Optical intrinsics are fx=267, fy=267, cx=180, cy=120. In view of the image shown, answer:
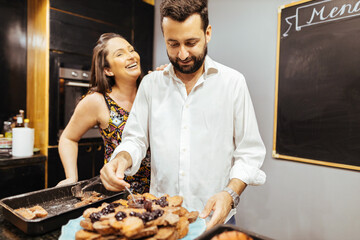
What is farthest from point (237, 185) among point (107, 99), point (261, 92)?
point (261, 92)

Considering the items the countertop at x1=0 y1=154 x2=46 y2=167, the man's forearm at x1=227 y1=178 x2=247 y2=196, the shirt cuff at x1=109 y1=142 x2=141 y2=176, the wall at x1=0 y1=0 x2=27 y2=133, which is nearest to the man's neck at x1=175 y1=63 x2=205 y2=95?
the shirt cuff at x1=109 y1=142 x2=141 y2=176

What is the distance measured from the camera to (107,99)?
6.08 ft

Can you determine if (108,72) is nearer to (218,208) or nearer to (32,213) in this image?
(32,213)

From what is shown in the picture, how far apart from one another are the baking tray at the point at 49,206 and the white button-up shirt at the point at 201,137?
268mm

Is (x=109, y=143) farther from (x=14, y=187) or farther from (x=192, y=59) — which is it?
(x=14, y=187)

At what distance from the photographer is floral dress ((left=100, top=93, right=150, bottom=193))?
5.44ft

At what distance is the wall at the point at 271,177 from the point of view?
86.8 inches

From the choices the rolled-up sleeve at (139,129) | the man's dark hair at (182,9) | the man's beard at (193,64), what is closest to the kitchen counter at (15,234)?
the rolled-up sleeve at (139,129)

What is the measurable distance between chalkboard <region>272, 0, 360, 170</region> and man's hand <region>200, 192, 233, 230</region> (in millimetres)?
1548

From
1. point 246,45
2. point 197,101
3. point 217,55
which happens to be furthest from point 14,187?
point 246,45

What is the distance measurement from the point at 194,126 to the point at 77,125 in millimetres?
938

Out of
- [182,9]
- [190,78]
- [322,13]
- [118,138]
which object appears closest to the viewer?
[182,9]

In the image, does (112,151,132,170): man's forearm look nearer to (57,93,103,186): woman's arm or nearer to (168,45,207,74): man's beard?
(168,45,207,74): man's beard

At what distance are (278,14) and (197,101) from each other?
5.40 ft
